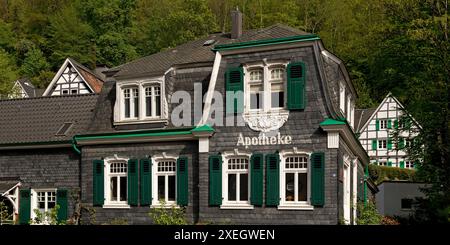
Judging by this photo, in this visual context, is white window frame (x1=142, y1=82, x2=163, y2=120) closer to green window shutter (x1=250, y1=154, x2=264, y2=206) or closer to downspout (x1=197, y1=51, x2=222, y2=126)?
downspout (x1=197, y1=51, x2=222, y2=126)

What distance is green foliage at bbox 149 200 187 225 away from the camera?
2000 cm

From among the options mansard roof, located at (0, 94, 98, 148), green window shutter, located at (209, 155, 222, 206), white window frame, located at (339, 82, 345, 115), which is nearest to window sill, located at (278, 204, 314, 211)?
green window shutter, located at (209, 155, 222, 206)

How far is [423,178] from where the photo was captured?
25.1 m

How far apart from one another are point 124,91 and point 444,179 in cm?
1295

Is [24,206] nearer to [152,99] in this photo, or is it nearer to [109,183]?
[109,183]

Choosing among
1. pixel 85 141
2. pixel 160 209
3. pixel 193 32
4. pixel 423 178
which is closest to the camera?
pixel 160 209

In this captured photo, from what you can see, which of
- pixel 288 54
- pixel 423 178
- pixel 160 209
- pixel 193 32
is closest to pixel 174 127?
pixel 160 209

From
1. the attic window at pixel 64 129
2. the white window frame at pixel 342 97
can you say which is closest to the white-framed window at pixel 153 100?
the attic window at pixel 64 129

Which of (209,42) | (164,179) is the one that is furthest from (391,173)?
(164,179)

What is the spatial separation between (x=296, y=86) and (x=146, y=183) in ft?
21.1

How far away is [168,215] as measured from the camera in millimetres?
20656

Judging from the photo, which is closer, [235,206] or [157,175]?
[235,206]

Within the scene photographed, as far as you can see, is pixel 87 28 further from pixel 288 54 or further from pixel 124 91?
pixel 288 54

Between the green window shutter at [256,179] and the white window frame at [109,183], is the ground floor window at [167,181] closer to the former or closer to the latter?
the white window frame at [109,183]
